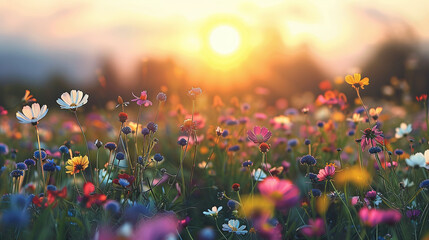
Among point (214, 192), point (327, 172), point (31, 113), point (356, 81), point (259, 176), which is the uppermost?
point (356, 81)

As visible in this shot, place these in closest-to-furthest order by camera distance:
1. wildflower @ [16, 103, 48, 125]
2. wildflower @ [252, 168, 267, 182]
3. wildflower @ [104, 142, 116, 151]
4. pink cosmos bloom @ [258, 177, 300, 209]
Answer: pink cosmos bloom @ [258, 177, 300, 209] < wildflower @ [16, 103, 48, 125] < wildflower @ [104, 142, 116, 151] < wildflower @ [252, 168, 267, 182]

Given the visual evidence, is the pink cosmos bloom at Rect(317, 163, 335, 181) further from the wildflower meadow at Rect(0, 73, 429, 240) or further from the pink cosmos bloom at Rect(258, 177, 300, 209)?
the pink cosmos bloom at Rect(258, 177, 300, 209)

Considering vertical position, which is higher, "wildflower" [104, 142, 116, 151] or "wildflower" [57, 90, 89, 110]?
"wildflower" [57, 90, 89, 110]

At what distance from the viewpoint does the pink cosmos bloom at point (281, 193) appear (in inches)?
22.5

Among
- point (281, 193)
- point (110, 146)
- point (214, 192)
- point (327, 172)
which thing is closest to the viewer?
point (281, 193)

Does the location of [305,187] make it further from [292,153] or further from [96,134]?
[96,134]

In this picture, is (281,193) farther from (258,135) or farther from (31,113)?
(31,113)

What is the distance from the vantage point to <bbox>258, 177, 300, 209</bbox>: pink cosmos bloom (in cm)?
57

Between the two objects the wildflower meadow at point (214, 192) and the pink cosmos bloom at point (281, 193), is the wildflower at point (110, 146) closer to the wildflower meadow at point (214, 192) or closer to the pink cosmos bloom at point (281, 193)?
the wildflower meadow at point (214, 192)

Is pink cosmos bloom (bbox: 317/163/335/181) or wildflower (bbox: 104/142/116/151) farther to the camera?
wildflower (bbox: 104/142/116/151)

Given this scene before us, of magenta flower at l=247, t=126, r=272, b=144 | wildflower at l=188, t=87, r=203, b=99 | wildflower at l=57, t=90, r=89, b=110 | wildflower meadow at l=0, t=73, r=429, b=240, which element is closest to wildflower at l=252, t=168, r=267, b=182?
wildflower meadow at l=0, t=73, r=429, b=240

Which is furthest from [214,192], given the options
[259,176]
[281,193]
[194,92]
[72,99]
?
[281,193]

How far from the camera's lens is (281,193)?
59 cm

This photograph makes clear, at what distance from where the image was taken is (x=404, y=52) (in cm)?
1130
